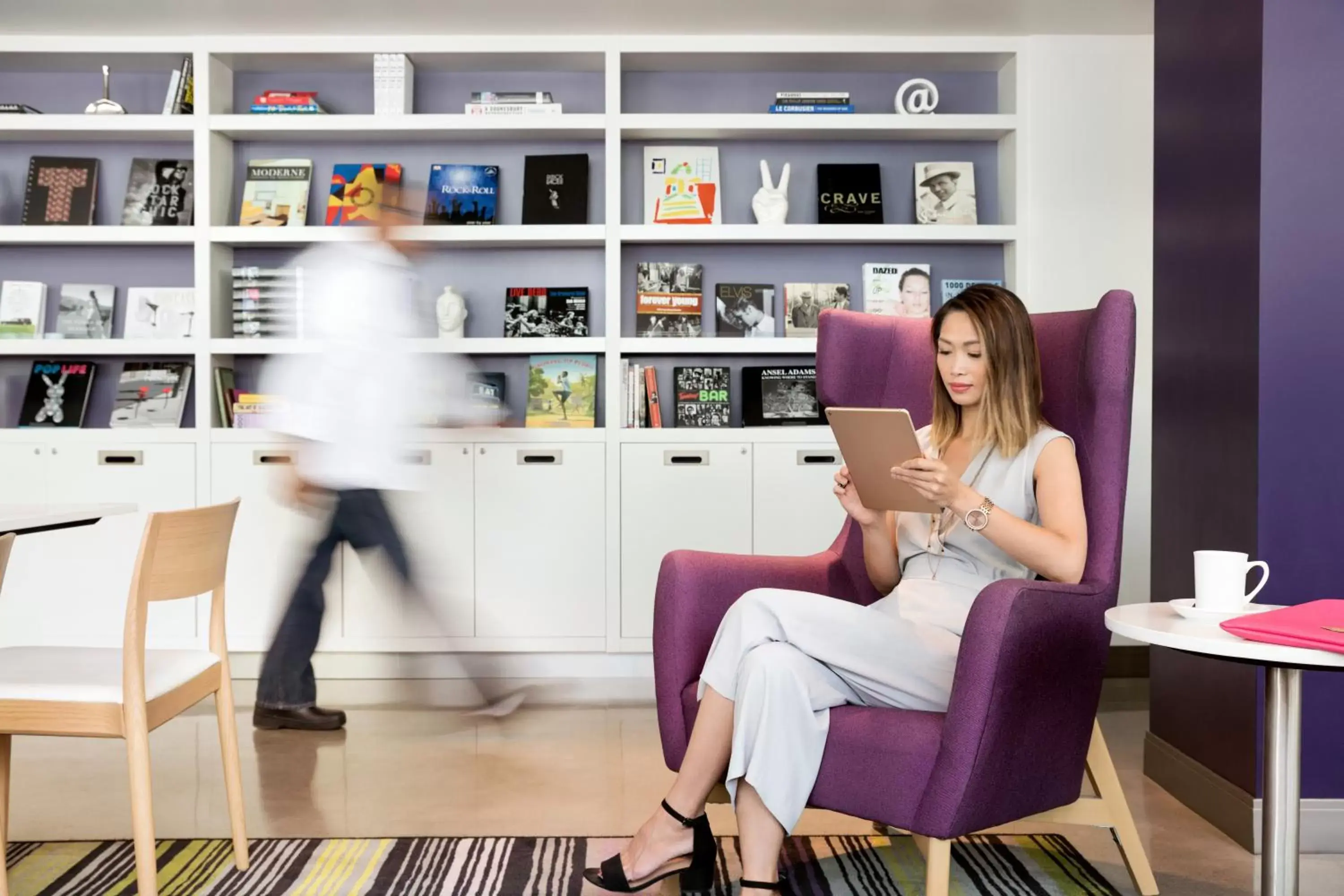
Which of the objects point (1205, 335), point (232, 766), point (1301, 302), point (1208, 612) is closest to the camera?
point (1208, 612)

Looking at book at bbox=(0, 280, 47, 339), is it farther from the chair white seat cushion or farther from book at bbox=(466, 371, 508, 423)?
the chair white seat cushion

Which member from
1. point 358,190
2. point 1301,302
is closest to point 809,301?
point 358,190

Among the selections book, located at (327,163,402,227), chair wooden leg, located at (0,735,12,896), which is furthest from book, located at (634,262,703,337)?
chair wooden leg, located at (0,735,12,896)

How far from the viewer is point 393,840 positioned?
2.50 meters

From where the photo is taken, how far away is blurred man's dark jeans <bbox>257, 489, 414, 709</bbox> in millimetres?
3451

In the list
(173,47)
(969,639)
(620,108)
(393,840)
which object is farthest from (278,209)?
(969,639)

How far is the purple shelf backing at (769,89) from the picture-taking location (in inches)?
173

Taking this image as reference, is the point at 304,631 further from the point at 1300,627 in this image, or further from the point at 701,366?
the point at 1300,627

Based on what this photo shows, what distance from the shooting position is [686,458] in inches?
160

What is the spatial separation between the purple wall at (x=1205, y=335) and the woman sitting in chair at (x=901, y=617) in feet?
2.30

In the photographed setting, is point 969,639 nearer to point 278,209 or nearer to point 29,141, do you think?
point 278,209

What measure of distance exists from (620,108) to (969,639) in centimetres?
300

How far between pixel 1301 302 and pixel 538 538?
99.5 inches

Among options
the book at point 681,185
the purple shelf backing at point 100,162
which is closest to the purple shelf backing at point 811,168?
the book at point 681,185
